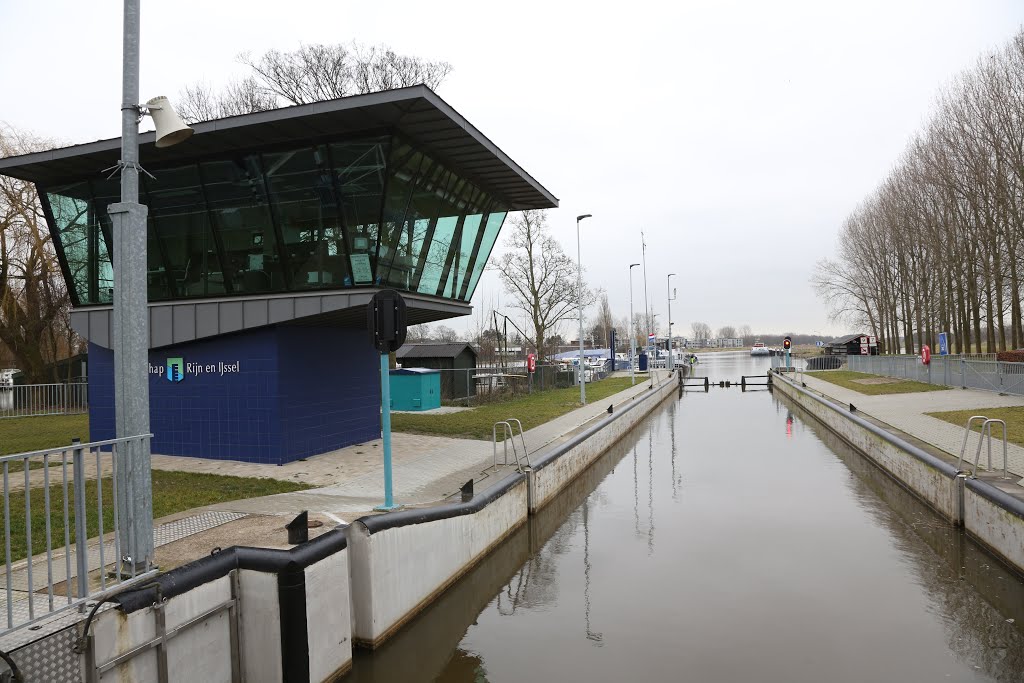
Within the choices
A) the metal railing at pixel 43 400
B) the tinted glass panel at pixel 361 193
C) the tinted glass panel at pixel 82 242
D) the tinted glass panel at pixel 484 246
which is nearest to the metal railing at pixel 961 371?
the tinted glass panel at pixel 484 246

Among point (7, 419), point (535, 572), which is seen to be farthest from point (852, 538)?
point (7, 419)

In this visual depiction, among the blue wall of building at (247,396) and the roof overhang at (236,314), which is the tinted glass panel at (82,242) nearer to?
the roof overhang at (236,314)

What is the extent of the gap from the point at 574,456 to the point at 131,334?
Result: 11324mm

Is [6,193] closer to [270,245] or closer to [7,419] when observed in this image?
[7,419]

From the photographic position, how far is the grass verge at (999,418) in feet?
47.5

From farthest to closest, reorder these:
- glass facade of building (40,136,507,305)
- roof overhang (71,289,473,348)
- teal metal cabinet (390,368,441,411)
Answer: teal metal cabinet (390,368,441,411), roof overhang (71,289,473,348), glass facade of building (40,136,507,305)

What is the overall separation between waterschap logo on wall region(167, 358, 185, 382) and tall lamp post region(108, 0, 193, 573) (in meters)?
8.70

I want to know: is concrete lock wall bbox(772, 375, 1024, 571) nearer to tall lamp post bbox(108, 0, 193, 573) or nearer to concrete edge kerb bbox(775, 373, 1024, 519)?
concrete edge kerb bbox(775, 373, 1024, 519)

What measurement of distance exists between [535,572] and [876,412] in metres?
16.9

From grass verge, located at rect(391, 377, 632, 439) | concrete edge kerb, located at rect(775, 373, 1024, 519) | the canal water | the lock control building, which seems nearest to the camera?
the canal water

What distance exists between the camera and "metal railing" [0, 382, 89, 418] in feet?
87.1

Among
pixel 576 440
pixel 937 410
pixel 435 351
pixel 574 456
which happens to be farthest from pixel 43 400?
pixel 937 410

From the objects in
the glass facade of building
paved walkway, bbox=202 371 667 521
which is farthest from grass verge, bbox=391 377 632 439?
the glass facade of building

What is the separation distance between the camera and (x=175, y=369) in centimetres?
1370
